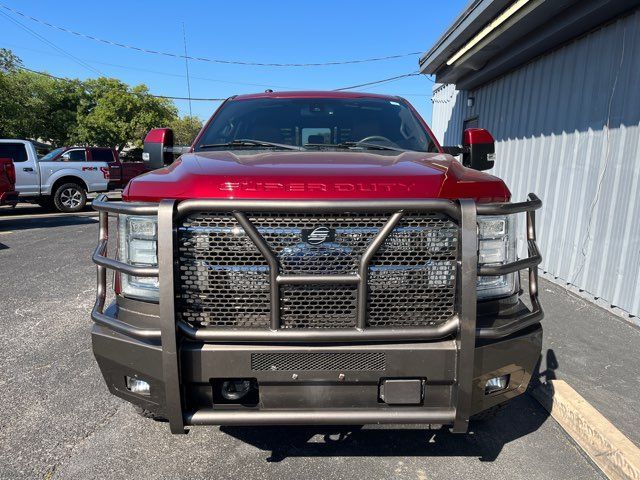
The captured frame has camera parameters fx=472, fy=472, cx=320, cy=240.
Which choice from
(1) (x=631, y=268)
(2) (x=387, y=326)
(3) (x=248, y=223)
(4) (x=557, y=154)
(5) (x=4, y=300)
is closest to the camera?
(3) (x=248, y=223)

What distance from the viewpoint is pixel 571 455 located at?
264cm

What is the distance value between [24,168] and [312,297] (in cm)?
1392

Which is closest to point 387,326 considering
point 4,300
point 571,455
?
point 571,455

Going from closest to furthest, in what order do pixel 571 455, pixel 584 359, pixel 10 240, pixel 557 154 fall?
pixel 571 455
pixel 584 359
pixel 557 154
pixel 10 240

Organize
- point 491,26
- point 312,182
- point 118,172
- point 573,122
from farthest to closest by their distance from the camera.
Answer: point 118,172 < point 491,26 < point 573,122 < point 312,182

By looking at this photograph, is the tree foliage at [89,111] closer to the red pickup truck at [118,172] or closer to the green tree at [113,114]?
the green tree at [113,114]

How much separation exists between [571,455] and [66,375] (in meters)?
3.37

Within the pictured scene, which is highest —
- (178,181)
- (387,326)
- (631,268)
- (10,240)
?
(178,181)

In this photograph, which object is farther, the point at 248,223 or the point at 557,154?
the point at 557,154

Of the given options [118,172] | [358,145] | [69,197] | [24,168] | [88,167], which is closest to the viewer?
[358,145]

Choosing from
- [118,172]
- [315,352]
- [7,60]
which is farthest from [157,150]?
[7,60]

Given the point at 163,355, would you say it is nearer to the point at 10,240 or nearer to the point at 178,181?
the point at 178,181

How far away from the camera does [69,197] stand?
46.6 ft

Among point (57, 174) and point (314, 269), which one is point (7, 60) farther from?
point (314, 269)
